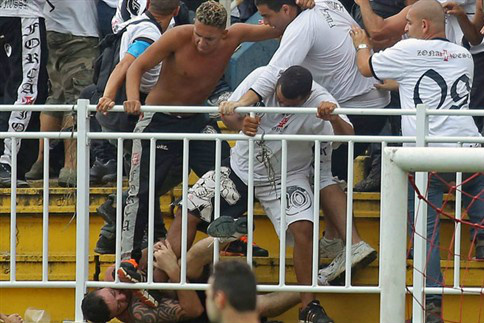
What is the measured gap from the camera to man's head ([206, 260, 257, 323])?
214 inches

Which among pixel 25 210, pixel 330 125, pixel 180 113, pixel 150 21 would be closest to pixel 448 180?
pixel 330 125

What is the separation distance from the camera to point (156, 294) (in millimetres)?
A: 8648

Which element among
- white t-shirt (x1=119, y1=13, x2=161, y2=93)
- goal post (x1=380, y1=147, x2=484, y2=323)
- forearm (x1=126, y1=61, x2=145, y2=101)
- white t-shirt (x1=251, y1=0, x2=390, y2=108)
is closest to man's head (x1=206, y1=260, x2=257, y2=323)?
goal post (x1=380, y1=147, x2=484, y2=323)

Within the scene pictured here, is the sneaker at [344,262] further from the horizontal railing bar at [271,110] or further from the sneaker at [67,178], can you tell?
the sneaker at [67,178]

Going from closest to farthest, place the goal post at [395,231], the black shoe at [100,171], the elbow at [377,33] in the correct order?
the goal post at [395,231] → the elbow at [377,33] → the black shoe at [100,171]

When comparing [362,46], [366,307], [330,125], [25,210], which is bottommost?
[366,307]

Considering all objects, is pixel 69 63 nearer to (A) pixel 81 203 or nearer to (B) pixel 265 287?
(A) pixel 81 203

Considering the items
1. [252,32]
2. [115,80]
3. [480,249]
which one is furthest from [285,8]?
[480,249]

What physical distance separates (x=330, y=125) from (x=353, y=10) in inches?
74.2

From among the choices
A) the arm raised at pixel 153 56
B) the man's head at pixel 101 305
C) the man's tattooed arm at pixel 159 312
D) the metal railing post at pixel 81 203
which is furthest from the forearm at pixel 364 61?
the man's head at pixel 101 305

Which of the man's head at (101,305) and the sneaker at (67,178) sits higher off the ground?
the sneaker at (67,178)

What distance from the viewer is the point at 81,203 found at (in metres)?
8.41

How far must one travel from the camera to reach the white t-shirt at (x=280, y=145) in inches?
339

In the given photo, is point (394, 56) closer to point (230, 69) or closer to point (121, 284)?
point (121, 284)
